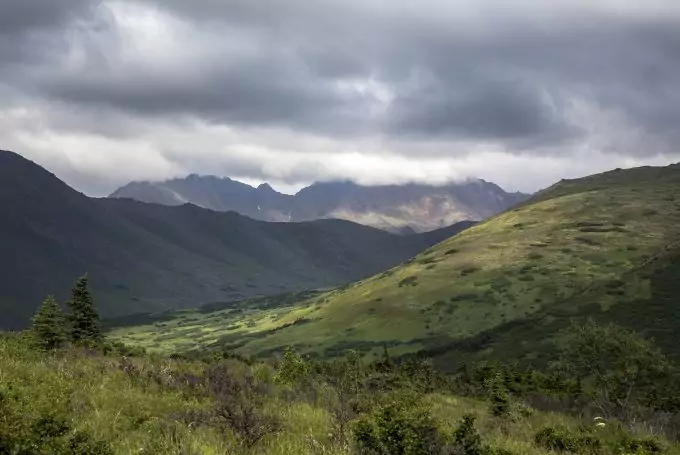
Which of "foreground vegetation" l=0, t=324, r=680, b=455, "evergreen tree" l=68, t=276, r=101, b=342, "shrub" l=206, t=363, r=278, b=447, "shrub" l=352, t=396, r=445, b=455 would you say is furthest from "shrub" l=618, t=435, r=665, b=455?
"evergreen tree" l=68, t=276, r=101, b=342

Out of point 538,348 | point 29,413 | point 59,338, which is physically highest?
point 29,413

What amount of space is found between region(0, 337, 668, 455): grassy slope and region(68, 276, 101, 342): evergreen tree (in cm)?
3345

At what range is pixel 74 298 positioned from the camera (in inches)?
2020

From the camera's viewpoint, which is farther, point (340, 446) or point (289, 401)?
point (289, 401)

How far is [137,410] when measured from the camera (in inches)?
499

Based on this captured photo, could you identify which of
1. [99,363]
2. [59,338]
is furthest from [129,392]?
[59,338]

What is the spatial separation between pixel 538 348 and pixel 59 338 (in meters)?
173

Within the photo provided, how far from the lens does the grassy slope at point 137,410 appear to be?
10000 millimetres

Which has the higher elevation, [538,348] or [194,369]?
[194,369]

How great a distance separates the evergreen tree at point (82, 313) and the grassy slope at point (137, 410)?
110ft

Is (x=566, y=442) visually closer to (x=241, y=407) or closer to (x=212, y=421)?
(x=241, y=407)

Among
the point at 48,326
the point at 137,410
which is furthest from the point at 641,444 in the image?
the point at 48,326

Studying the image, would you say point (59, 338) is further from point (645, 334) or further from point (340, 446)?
point (645, 334)

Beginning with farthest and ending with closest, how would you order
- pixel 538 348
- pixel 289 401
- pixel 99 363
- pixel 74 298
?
pixel 538 348 < pixel 74 298 < pixel 99 363 < pixel 289 401
